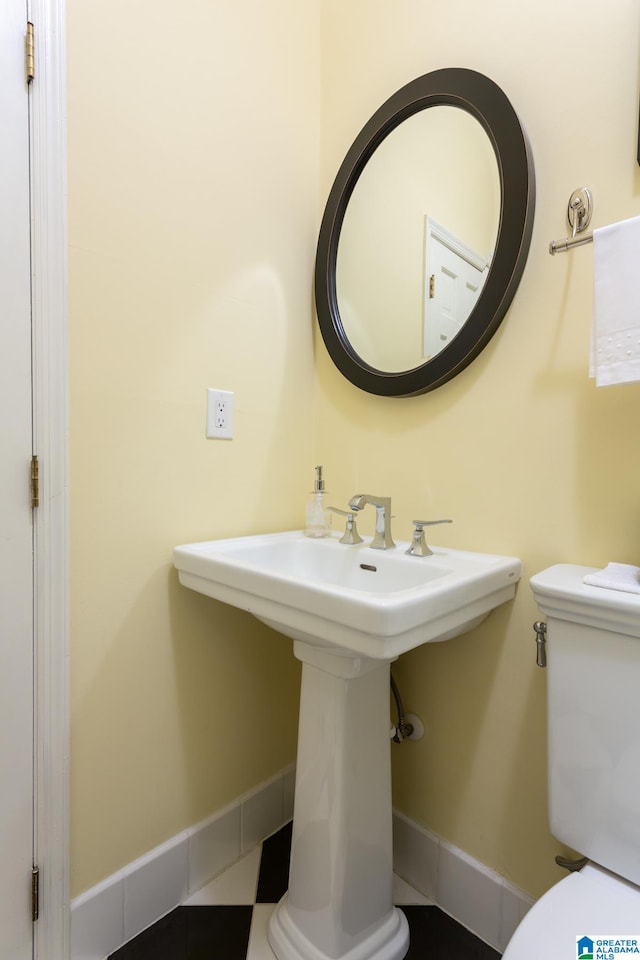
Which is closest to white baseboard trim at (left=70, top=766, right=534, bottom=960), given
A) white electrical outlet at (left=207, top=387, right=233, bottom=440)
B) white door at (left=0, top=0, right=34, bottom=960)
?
white door at (left=0, top=0, right=34, bottom=960)

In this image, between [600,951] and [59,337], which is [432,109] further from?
[600,951]

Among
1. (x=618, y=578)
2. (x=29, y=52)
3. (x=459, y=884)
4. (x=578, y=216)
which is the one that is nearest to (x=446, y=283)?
(x=578, y=216)

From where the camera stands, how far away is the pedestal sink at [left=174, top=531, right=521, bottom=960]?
0.85 meters

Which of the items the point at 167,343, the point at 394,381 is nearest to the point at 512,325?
the point at 394,381

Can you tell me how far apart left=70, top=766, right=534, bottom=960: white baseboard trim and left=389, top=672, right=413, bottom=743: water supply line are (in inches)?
8.3

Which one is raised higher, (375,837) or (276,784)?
(375,837)

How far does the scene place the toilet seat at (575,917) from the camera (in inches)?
22.0

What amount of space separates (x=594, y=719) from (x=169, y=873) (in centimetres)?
96

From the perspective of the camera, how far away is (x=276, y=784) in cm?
129

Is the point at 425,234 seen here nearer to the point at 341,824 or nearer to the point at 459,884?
the point at 341,824

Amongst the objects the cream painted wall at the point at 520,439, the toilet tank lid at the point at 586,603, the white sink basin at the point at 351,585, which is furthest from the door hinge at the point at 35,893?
the toilet tank lid at the point at 586,603

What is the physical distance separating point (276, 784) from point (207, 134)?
64.6 inches

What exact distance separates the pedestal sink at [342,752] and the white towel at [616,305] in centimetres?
40

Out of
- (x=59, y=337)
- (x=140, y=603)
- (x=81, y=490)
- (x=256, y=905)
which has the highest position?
(x=59, y=337)
